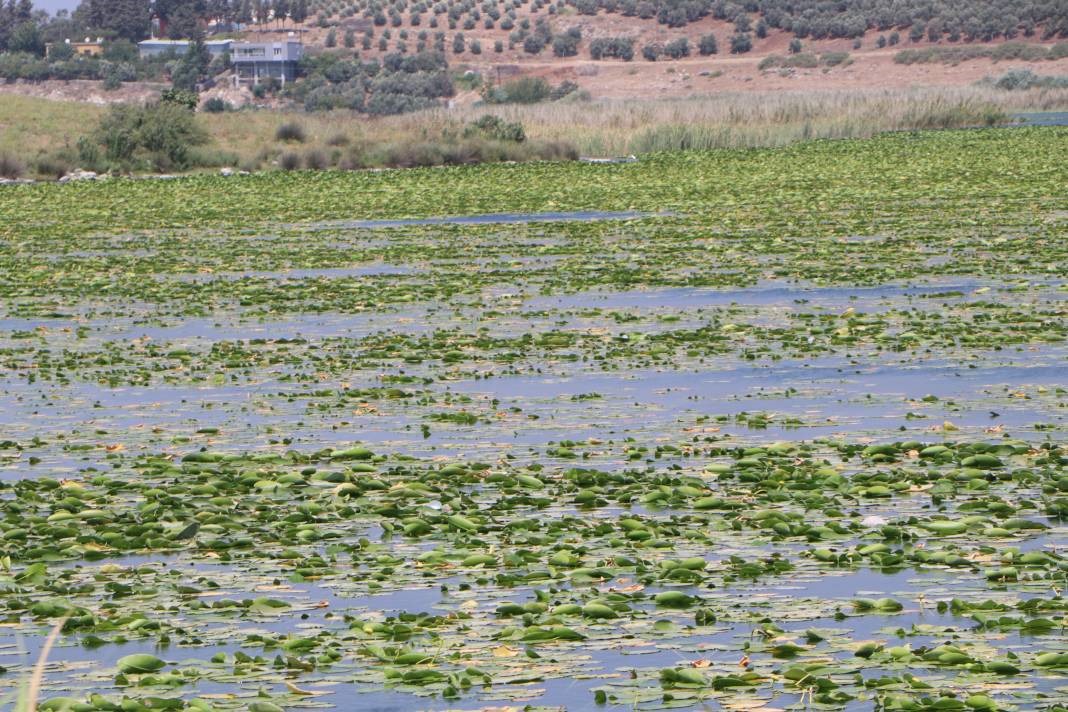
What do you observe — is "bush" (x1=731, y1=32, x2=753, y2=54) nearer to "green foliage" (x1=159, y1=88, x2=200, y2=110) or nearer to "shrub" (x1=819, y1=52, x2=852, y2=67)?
"shrub" (x1=819, y1=52, x2=852, y2=67)

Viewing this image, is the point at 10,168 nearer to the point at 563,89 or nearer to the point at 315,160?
the point at 315,160

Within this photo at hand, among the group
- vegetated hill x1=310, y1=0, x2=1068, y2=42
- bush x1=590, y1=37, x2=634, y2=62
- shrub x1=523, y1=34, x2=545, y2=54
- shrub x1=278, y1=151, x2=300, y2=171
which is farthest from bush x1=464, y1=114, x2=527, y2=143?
shrub x1=523, y1=34, x2=545, y2=54

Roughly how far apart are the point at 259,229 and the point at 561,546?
26.0 m

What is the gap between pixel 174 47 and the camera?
586 ft

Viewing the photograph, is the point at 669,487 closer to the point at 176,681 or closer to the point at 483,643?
the point at 483,643

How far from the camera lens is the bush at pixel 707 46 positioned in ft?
443

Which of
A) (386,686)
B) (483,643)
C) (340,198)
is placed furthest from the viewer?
(340,198)

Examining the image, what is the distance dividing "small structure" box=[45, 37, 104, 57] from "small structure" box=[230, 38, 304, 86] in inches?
980

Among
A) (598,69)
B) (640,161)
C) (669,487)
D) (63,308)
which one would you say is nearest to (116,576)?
(669,487)

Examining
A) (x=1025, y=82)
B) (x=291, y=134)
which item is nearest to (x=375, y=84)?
(x=1025, y=82)

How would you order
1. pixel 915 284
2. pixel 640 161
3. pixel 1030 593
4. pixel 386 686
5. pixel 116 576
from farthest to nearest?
pixel 640 161
pixel 915 284
pixel 116 576
pixel 1030 593
pixel 386 686

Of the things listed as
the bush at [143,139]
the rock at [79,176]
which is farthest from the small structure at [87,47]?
the rock at [79,176]

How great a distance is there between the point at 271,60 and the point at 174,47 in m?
29.6

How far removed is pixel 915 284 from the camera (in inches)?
907
